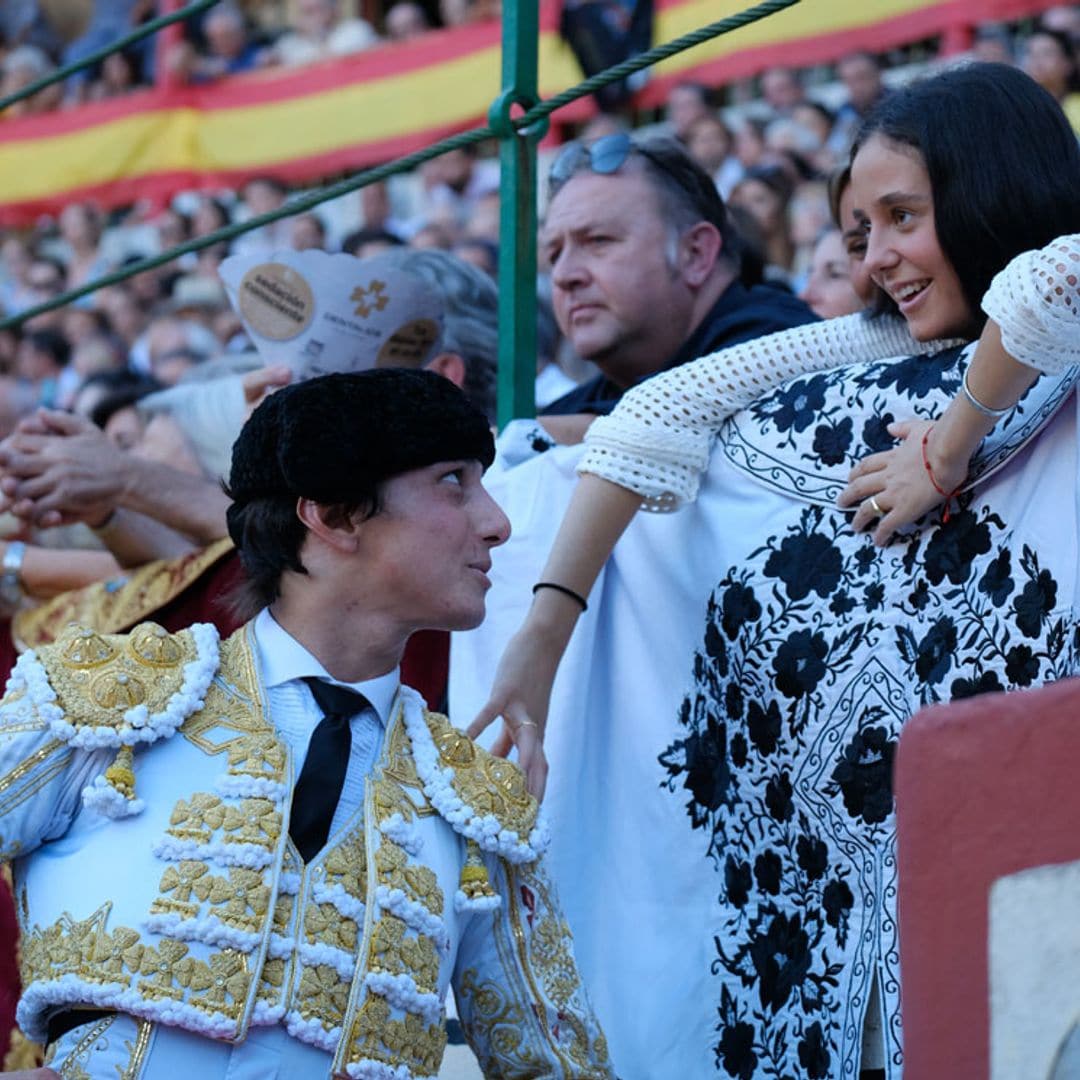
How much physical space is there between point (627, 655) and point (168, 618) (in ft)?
3.19

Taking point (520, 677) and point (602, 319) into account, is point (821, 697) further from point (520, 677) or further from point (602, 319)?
point (602, 319)

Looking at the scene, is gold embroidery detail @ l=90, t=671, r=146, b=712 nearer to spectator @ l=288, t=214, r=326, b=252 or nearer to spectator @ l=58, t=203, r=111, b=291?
spectator @ l=288, t=214, r=326, b=252

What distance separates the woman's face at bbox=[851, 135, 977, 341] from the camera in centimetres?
242

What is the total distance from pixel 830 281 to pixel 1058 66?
8.91ft

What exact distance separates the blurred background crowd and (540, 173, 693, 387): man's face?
8.7 inches

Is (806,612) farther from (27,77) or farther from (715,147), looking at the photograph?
(27,77)

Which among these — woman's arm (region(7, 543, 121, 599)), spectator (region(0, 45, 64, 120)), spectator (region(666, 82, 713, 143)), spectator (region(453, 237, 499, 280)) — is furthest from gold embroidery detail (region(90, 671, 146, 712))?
spectator (region(0, 45, 64, 120))

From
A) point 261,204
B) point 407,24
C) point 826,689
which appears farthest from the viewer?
point 407,24

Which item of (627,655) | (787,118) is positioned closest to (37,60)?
(787,118)

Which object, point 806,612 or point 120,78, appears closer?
point 806,612

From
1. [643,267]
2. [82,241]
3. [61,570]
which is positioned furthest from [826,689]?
[82,241]

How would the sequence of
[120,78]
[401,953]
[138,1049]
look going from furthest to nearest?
[120,78], [401,953], [138,1049]

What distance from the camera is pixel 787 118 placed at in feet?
23.7

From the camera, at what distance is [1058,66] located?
245 inches
